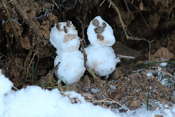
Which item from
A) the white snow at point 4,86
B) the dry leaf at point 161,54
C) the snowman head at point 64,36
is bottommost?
the white snow at point 4,86

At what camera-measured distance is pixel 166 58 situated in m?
1.73

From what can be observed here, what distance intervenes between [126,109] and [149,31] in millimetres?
569

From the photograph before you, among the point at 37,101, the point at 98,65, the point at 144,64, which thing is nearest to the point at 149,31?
the point at 144,64

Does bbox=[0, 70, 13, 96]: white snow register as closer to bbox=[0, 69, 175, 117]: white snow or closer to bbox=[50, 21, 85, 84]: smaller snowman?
bbox=[0, 69, 175, 117]: white snow

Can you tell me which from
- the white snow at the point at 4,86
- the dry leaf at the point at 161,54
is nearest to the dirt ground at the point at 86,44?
the dry leaf at the point at 161,54

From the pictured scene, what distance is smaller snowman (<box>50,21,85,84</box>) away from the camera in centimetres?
148

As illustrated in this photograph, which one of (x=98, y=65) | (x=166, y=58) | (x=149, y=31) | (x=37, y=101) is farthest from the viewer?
(x=149, y=31)

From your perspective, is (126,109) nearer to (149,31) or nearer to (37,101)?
(37,101)

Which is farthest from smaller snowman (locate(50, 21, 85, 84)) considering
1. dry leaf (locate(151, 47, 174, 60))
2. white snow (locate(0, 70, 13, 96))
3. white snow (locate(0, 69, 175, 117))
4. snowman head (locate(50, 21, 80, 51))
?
dry leaf (locate(151, 47, 174, 60))

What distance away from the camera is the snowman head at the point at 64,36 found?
147 centimetres

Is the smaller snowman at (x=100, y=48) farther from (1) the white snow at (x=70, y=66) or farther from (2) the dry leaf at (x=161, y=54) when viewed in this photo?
(2) the dry leaf at (x=161, y=54)

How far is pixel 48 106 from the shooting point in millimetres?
1322

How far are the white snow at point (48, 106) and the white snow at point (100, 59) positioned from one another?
161 millimetres

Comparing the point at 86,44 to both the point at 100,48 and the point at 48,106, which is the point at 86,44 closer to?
the point at 100,48
